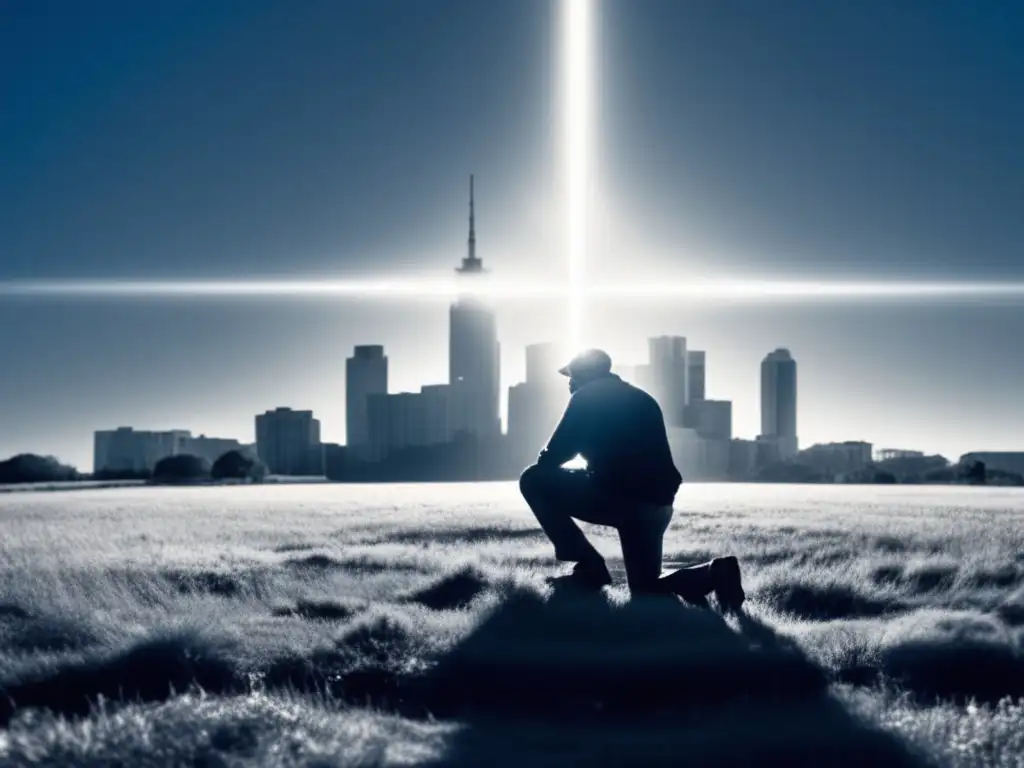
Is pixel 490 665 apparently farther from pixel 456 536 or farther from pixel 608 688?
pixel 456 536

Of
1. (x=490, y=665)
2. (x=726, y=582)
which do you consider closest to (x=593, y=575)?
(x=726, y=582)

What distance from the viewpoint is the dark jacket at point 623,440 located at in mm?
7125

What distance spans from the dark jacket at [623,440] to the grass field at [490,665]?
88cm

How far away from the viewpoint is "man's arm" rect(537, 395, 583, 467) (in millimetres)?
7203

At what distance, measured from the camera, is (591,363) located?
292 inches

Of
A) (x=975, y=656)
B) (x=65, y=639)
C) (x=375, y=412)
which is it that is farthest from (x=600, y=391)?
(x=375, y=412)

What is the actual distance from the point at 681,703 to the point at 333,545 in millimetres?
8166

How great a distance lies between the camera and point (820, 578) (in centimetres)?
855

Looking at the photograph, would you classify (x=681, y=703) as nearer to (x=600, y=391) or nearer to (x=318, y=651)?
(x=318, y=651)

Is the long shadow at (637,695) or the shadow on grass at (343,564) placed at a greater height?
the long shadow at (637,695)

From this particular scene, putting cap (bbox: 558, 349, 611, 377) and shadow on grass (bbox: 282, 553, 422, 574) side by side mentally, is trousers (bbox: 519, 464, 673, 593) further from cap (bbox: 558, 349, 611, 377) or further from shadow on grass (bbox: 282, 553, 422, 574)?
shadow on grass (bbox: 282, 553, 422, 574)

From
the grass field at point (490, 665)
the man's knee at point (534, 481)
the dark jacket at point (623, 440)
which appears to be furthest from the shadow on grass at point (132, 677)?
the dark jacket at point (623, 440)

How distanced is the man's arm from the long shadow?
1103 mm

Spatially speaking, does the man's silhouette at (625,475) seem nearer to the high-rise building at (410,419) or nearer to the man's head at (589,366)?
the man's head at (589,366)
